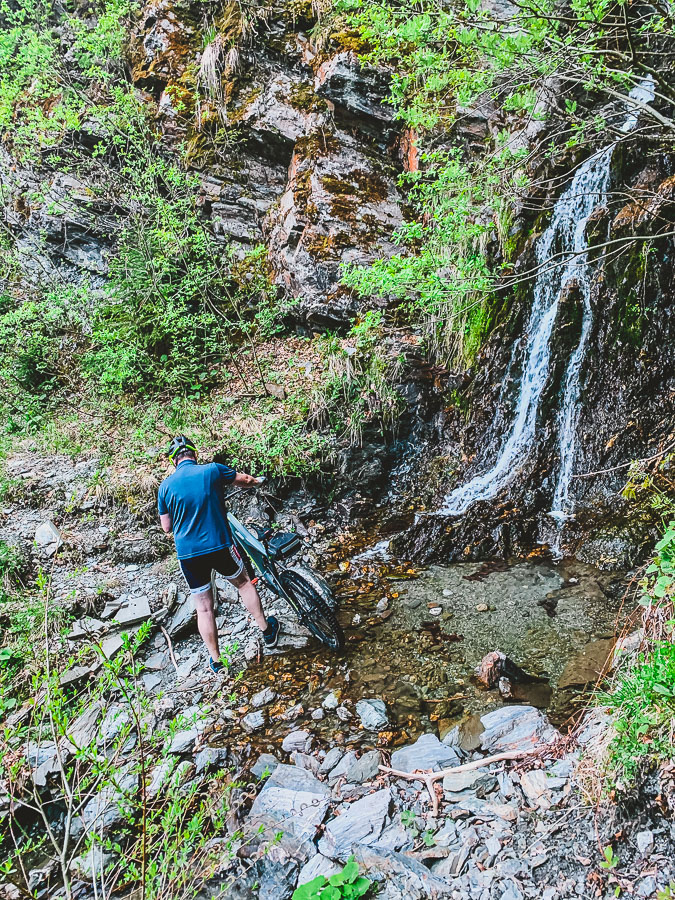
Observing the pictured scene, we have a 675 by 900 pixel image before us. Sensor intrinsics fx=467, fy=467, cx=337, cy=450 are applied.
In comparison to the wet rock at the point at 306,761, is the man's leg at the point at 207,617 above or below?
above

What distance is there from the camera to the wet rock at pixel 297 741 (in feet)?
11.0

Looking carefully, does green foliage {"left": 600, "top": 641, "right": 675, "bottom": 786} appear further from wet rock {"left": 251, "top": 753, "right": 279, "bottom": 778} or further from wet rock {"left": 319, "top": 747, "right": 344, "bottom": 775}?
wet rock {"left": 251, "top": 753, "right": 279, "bottom": 778}

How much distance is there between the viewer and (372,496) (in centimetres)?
684

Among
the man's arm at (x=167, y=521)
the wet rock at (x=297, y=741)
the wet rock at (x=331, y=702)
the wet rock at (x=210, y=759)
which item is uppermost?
the man's arm at (x=167, y=521)

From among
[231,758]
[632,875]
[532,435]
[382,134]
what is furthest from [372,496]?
[382,134]

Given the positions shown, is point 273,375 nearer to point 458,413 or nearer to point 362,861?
point 458,413

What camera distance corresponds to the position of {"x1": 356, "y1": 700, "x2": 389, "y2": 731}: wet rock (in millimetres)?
3424

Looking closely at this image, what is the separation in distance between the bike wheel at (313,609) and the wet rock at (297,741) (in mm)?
950

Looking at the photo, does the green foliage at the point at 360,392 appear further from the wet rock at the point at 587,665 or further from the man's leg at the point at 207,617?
the wet rock at the point at 587,665

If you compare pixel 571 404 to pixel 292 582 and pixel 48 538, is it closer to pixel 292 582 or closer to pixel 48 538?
pixel 292 582

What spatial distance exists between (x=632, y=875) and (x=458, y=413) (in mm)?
5626

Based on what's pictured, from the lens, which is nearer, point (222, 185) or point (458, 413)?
point (458, 413)

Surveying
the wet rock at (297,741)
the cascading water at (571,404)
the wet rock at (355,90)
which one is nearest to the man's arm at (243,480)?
the wet rock at (297,741)

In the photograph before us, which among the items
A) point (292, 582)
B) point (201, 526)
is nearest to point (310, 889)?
point (292, 582)
